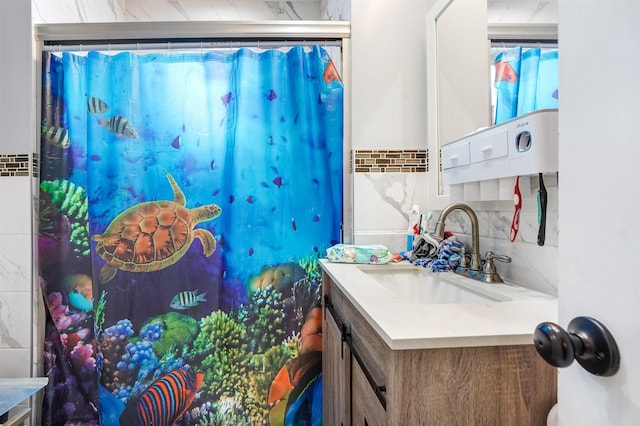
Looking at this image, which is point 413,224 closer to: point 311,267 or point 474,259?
point 474,259

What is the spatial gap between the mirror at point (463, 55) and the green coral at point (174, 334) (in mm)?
1231

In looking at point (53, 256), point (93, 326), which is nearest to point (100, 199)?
point (53, 256)

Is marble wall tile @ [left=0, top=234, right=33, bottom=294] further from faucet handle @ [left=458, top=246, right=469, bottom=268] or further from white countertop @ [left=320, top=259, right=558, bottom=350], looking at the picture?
faucet handle @ [left=458, top=246, right=469, bottom=268]

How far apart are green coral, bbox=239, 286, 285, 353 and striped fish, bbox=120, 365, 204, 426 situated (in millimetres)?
293

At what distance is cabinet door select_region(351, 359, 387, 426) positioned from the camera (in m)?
0.69

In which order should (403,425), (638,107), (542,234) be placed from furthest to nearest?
(542,234)
(403,425)
(638,107)

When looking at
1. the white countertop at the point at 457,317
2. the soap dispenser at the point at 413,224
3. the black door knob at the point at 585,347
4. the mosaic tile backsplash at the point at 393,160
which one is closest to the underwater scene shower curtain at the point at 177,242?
the mosaic tile backsplash at the point at 393,160

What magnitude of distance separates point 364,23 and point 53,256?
1.80 m

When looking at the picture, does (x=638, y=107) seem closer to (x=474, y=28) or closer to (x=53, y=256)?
(x=474, y=28)

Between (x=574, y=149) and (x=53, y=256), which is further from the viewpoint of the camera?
(x=53, y=256)

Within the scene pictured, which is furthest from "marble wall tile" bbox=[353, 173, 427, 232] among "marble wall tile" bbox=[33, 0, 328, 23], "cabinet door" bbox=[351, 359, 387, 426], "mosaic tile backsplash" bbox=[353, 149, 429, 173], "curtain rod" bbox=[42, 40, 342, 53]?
"marble wall tile" bbox=[33, 0, 328, 23]

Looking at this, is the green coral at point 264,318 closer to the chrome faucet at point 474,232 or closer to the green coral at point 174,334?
the green coral at point 174,334

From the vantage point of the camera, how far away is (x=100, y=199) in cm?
152

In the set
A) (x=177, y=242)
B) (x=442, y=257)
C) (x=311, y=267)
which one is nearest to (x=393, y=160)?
(x=442, y=257)
